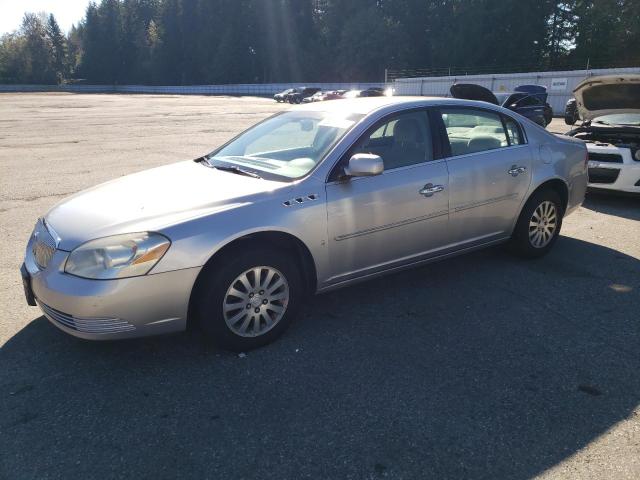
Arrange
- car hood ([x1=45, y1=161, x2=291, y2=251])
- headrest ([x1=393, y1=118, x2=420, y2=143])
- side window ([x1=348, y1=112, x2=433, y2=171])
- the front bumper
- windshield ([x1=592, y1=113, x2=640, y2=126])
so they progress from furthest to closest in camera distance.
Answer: windshield ([x1=592, y1=113, x2=640, y2=126]), headrest ([x1=393, y1=118, x2=420, y2=143]), side window ([x1=348, y1=112, x2=433, y2=171]), car hood ([x1=45, y1=161, x2=291, y2=251]), the front bumper

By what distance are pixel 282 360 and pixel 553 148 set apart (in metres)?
3.45

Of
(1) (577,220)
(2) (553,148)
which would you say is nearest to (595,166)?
(1) (577,220)

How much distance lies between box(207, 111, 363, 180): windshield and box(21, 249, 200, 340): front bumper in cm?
112

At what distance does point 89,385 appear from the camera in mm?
2979

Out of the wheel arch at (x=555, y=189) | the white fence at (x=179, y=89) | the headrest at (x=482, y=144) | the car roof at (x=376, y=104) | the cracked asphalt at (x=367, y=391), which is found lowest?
the cracked asphalt at (x=367, y=391)

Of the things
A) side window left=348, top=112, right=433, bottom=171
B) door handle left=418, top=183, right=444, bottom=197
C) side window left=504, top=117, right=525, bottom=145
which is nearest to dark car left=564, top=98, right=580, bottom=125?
side window left=504, top=117, right=525, bottom=145

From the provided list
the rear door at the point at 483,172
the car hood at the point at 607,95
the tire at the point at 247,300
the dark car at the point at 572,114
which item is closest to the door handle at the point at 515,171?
the rear door at the point at 483,172

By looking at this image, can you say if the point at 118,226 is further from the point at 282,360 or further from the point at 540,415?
the point at 540,415

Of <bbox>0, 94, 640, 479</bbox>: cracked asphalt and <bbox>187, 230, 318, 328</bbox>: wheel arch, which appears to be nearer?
<bbox>0, 94, 640, 479</bbox>: cracked asphalt

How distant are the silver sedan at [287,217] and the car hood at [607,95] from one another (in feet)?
10.0

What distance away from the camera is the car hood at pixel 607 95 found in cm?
708

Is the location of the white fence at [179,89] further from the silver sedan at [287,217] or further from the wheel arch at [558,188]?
the silver sedan at [287,217]

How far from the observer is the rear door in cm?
423

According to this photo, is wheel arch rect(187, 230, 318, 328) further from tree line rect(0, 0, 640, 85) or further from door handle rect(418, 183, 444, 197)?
tree line rect(0, 0, 640, 85)
